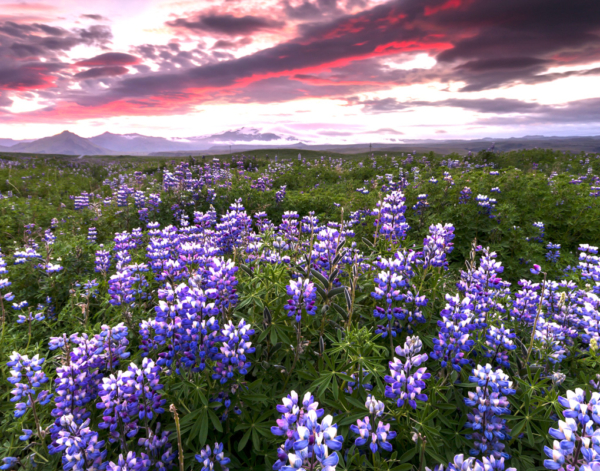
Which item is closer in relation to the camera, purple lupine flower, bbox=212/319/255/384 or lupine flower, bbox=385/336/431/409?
lupine flower, bbox=385/336/431/409

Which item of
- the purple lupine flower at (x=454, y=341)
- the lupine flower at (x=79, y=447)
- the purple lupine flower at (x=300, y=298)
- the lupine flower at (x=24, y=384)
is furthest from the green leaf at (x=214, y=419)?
the purple lupine flower at (x=454, y=341)

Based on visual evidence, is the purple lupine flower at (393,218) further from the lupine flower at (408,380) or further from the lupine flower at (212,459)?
the lupine flower at (212,459)

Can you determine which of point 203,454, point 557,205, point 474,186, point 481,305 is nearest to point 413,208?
point 474,186

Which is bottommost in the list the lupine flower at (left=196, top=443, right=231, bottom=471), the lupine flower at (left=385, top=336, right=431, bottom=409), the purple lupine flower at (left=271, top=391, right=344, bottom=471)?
the lupine flower at (left=196, top=443, right=231, bottom=471)

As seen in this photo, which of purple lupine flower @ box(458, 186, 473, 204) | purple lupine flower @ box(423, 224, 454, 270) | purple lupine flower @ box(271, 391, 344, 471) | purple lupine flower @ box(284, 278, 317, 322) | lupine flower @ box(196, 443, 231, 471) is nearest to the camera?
purple lupine flower @ box(271, 391, 344, 471)

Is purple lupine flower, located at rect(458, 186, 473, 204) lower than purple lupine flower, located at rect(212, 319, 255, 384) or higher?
higher

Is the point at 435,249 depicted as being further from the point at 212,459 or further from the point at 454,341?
the point at 212,459

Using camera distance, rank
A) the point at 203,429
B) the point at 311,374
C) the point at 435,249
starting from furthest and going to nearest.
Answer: the point at 435,249
the point at 311,374
the point at 203,429

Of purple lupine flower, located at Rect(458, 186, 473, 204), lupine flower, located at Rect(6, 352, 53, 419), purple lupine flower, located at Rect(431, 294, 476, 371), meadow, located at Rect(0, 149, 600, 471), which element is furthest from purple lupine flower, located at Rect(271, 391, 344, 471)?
purple lupine flower, located at Rect(458, 186, 473, 204)

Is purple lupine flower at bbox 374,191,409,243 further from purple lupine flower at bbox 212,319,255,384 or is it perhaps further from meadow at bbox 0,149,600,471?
purple lupine flower at bbox 212,319,255,384

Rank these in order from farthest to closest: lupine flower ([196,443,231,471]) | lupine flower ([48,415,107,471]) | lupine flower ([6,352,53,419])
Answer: lupine flower ([6,352,53,419]) → lupine flower ([196,443,231,471]) → lupine flower ([48,415,107,471])

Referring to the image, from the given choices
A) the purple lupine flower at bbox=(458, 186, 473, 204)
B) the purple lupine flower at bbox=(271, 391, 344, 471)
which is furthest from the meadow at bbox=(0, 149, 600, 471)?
the purple lupine flower at bbox=(458, 186, 473, 204)

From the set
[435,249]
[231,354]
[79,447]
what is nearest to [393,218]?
[435,249]

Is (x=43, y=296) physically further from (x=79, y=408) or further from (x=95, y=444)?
(x=95, y=444)
